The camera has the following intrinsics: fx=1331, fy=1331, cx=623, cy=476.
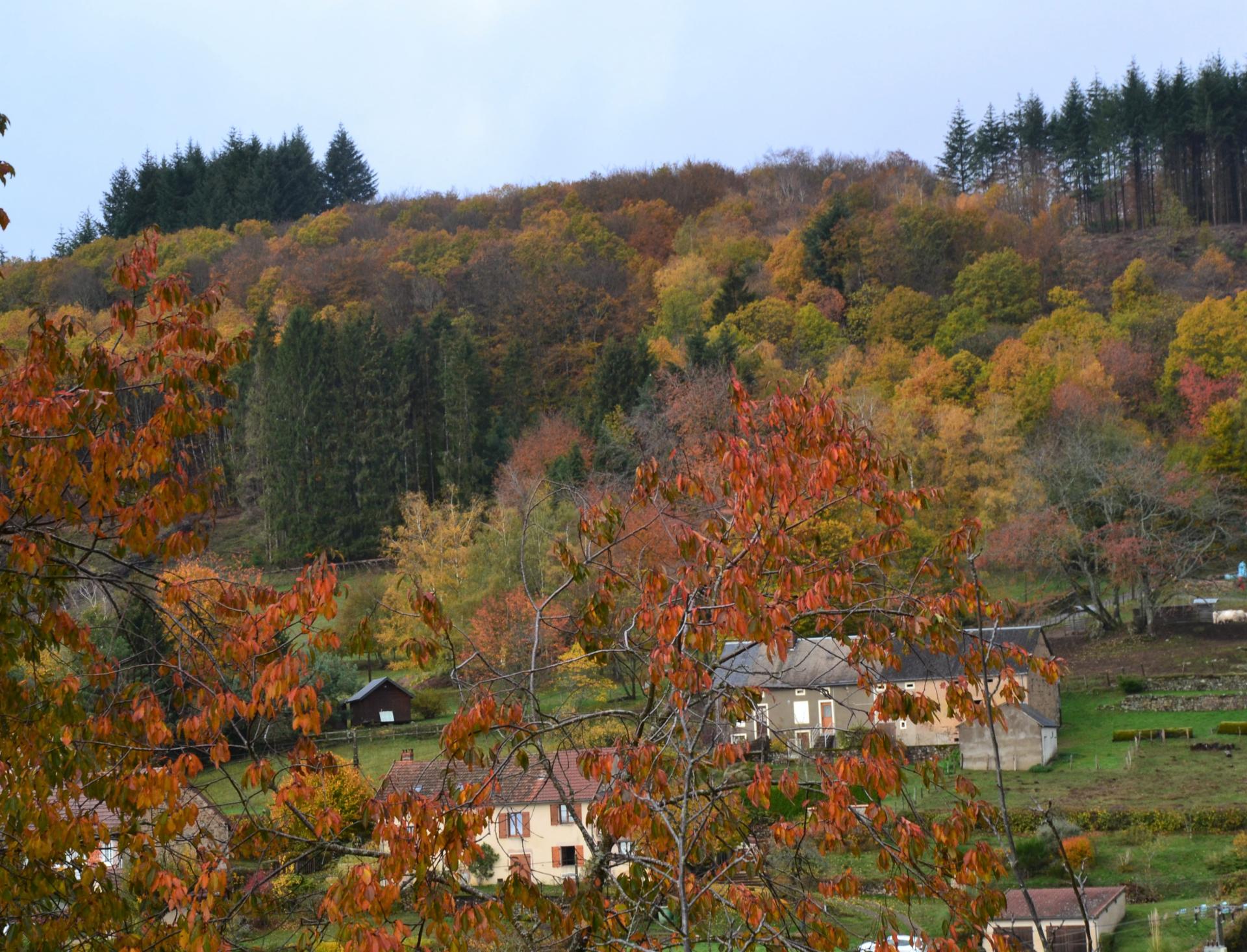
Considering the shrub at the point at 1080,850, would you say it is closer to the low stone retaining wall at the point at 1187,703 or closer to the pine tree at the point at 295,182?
the low stone retaining wall at the point at 1187,703

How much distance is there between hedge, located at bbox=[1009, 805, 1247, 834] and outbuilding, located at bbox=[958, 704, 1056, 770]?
498cm

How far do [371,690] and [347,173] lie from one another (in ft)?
290

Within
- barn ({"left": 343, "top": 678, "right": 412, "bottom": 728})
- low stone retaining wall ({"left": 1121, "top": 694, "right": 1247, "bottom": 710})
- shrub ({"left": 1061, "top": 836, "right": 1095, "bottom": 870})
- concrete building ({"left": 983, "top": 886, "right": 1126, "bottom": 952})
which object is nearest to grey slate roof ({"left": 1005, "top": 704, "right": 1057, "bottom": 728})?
low stone retaining wall ({"left": 1121, "top": 694, "right": 1247, "bottom": 710})

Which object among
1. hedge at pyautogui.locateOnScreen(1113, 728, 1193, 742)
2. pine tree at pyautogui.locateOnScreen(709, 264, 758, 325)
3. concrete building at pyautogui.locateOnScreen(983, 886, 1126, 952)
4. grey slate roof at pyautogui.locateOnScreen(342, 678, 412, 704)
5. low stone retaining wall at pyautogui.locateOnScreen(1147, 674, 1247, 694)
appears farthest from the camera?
pine tree at pyautogui.locateOnScreen(709, 264, 758, 325)

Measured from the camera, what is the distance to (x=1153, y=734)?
114ft

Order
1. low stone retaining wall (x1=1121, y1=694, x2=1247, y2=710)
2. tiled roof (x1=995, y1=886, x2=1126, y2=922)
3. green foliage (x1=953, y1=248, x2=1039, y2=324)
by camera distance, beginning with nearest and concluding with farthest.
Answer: tiled roof (x1=995, y1=886, x2=1126, y2=922)
low stone retaining wall (x1=1121, y1=694, x2=1247, y2=710)
green foliage (x1=953, y1=248, x2=1039, y2=324)

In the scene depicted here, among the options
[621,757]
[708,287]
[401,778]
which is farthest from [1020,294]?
[621,757]

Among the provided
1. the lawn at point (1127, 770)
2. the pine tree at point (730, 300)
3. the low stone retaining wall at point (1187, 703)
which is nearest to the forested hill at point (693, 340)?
the pine tree at point (730, 300)

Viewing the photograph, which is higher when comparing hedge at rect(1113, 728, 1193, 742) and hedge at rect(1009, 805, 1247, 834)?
hedge at rect(1009, 805, 1247, 834)

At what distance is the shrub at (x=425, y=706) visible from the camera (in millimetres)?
41062

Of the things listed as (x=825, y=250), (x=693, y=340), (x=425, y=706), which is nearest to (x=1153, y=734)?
(x=425, y=706)

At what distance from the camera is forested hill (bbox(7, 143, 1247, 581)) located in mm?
51875

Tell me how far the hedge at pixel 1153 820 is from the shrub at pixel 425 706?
63.0 feet

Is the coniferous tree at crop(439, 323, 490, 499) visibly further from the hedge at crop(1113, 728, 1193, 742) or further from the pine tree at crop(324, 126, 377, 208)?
the pine tree at crop(324, 126, 377, 208)
